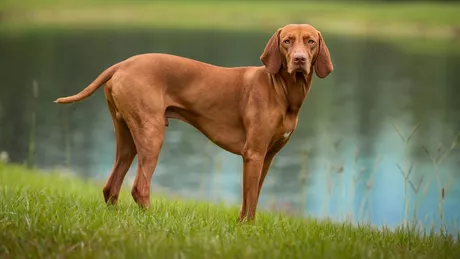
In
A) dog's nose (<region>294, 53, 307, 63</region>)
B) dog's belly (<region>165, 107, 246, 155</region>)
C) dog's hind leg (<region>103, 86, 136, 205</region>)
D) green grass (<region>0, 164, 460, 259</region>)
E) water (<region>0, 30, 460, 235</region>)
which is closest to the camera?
green grass (<region>0, 164, 460, 259</region>)

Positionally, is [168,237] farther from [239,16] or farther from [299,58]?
[239,16]

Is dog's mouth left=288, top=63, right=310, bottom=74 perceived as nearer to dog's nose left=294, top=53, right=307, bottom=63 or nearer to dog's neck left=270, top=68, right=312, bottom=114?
dog's nose left=294, top=53, right=307, bottom=63

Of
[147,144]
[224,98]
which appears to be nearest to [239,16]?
[224,98]

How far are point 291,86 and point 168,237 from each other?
189cm

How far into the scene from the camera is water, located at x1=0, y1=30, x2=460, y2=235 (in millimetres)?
15492

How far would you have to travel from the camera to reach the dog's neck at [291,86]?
6621 mm

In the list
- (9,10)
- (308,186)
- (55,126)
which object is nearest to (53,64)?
(55,126)

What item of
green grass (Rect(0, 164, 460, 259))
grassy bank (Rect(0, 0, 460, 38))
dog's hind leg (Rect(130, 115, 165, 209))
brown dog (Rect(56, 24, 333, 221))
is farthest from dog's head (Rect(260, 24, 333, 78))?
grassy bank (Rect(0, 0, 460, 38))

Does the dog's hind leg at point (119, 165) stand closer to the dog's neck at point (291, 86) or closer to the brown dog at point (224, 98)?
the brown dog at point (224, 98)

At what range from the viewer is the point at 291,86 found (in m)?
6.63

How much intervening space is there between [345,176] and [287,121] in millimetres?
10447

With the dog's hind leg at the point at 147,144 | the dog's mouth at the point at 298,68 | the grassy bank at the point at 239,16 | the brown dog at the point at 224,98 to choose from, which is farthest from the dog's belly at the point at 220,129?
the grassy bank at the point at 239,16

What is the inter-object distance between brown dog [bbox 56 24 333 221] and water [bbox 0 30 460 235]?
1895mm

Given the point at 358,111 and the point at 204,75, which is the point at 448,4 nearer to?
the point at 358,111
